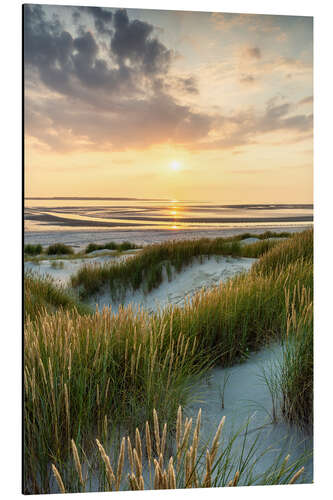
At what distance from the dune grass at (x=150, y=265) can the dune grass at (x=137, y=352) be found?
0.05 meters

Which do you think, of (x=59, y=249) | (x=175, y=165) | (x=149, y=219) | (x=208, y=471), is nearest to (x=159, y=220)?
(x=149, y=219)

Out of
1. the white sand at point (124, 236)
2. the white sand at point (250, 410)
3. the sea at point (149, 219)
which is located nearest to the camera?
the white sand at point (250, 410)

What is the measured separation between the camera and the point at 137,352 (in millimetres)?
2508

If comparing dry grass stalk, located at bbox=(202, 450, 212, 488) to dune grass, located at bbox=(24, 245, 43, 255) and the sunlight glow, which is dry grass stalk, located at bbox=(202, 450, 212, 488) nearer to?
dune grass, located at bbox=(24, 245, 43, 255)

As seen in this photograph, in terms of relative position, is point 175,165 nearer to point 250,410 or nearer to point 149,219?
point 149,219

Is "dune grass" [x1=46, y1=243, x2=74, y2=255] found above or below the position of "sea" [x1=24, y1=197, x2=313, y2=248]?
below

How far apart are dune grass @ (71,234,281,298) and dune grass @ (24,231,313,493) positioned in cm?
5

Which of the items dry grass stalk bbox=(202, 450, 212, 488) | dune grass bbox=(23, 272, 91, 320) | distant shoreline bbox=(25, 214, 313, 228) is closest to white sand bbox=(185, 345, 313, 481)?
distant shoreline bbox=(25, 214, 313, 228)

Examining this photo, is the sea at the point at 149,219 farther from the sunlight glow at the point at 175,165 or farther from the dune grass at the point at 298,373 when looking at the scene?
the dune grass at the point at 298,373

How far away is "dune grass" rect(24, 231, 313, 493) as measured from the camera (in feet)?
7.32

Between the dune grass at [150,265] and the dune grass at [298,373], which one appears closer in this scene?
the dune grass at [298,373]

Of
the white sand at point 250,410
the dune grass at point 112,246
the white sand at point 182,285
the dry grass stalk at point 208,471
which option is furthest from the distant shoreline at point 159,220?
the dry grass stalk at point 208,471

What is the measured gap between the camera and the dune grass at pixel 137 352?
2230 mm

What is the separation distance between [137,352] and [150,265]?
0.55 metres
